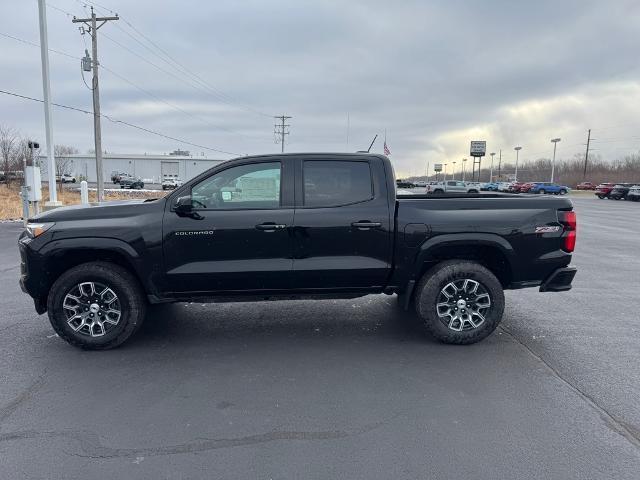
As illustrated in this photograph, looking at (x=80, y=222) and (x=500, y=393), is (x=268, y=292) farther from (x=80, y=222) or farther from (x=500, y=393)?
(x=500, y=393)

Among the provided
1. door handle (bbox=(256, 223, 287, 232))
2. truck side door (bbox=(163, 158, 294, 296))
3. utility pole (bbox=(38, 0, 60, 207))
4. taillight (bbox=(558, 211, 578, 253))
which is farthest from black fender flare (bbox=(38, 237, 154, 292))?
utility pole (bbox=(38, 0, 60, 207))

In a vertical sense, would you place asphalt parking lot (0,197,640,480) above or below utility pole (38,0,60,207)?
below

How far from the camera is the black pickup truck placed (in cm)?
459

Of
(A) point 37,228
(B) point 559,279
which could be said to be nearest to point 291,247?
(A) point 37,228

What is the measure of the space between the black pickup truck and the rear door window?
0.01m

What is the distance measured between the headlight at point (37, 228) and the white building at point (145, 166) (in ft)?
219

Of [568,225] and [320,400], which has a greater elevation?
[568,225]

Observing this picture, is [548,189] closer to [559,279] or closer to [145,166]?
[145,166]

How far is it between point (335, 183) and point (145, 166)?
74941mm

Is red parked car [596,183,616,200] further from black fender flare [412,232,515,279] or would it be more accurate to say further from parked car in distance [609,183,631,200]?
black fender flare [412,232,515,279]

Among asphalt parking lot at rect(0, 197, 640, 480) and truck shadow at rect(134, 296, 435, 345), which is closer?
asphalt parking lot at rect(0, 197, 640, 480)

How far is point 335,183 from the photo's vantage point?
16.0ft

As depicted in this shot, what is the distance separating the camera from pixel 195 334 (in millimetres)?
5184

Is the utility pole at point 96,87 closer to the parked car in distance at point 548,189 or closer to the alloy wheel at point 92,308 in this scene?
the alloy wheel at point 92,308
